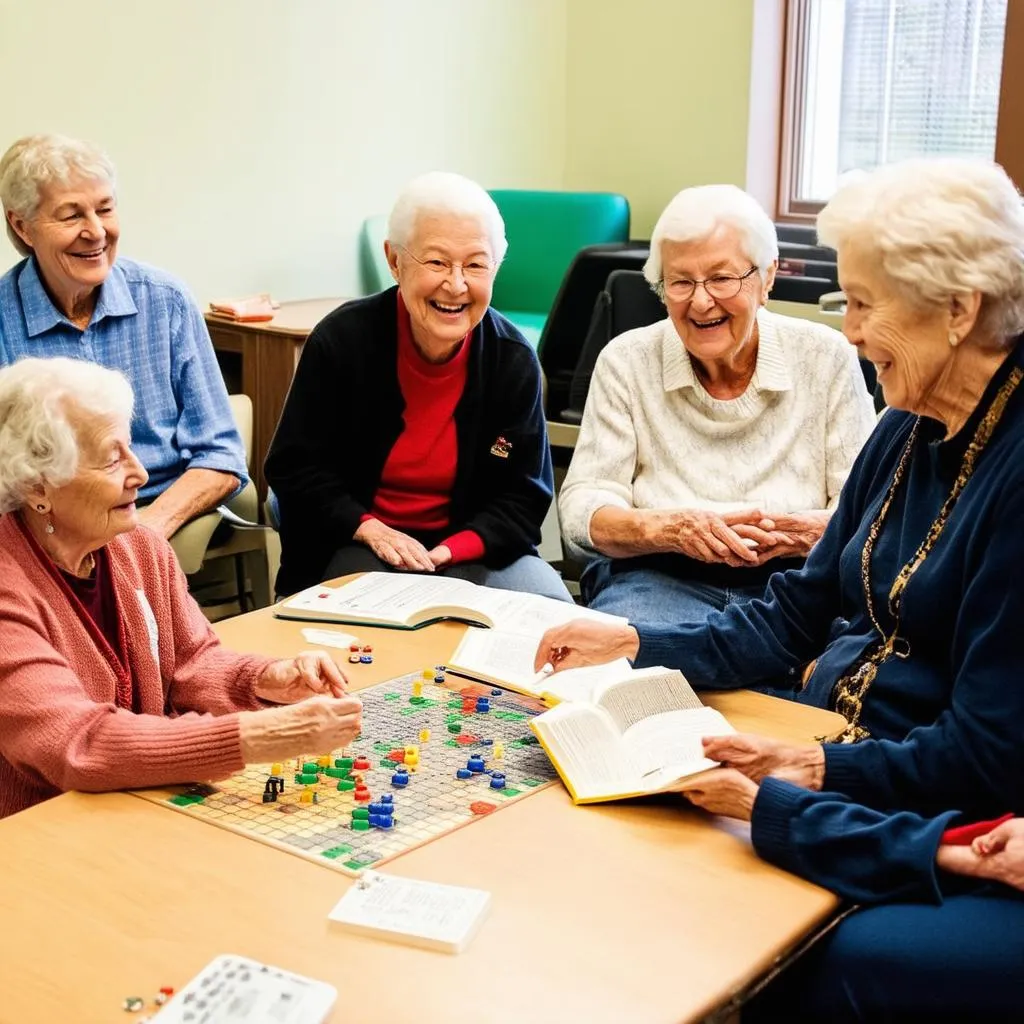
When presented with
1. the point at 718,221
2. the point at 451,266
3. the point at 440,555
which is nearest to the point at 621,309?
the point at 451,266

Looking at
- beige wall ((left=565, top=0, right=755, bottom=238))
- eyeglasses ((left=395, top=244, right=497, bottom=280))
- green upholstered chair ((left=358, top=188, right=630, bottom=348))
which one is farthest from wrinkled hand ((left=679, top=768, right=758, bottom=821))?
beige wall ((left=565, top=0, right=755, bottom=238))

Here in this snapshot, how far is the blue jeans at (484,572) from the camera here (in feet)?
9.05

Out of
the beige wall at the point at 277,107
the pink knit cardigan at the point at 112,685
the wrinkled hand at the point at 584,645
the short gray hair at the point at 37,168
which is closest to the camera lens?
the pink knit cardigan at the point at 112,685

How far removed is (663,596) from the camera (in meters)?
2.56

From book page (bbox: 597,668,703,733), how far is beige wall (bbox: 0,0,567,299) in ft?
9.34

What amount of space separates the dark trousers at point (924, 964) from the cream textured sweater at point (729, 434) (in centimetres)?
124

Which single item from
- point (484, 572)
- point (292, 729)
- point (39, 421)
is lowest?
point (484, 572)

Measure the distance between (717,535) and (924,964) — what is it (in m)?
1.16

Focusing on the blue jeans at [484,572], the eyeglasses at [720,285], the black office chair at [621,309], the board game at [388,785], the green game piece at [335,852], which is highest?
the eyeglasses at [720,285]

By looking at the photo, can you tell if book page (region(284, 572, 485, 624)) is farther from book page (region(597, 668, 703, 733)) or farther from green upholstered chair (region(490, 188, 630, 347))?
green upholstered chair (region(490, 188, 630, 347))

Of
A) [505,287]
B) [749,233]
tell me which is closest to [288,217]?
[505,287]

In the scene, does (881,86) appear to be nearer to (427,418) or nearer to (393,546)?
(427,418)

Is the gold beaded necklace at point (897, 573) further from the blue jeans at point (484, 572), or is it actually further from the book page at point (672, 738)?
the blue jeans at point (484, 572)

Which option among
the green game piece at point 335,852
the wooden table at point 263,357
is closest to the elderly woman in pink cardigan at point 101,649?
the green game piece at point 335,852
